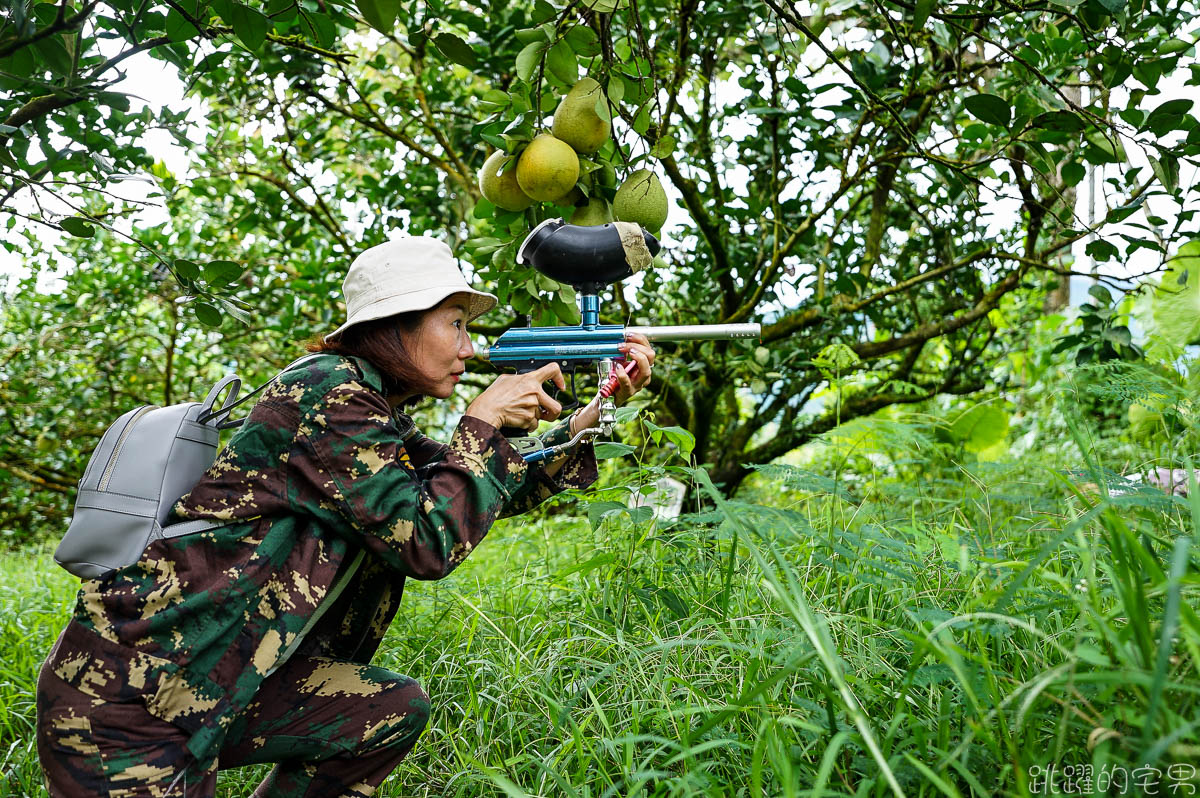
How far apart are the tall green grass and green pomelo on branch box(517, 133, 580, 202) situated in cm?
66

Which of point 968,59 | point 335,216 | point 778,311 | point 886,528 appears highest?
point 968,59

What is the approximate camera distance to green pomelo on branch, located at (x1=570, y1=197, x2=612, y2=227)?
6.33ft

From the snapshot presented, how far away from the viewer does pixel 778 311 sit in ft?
12.1

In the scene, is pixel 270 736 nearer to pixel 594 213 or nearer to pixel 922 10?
pixel 594 213

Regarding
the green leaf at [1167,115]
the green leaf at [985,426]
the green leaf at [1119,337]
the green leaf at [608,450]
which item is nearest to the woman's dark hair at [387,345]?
the green leaf at [608,450]

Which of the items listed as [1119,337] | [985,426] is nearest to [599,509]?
[1119,337]

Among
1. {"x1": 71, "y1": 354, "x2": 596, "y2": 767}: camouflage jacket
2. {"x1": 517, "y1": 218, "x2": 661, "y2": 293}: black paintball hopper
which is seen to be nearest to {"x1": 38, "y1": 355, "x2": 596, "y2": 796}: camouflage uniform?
{"x1": 71, "y1": 354, "x2": 596, "y2": 767}: camouflage jacket

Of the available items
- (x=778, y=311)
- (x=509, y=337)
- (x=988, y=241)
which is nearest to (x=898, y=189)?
(x=988, y=241)

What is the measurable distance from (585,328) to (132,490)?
90 centimetres

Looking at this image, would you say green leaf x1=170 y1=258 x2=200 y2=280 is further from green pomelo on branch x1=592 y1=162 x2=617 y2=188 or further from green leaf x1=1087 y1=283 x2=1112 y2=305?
green leaf x1=1087 y1=283 x2=1112 y2=305

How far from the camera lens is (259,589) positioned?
156 cm

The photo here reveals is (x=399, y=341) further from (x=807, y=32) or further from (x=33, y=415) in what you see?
(x=33, y=415)

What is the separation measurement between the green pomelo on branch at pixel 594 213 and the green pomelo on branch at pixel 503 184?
11 cm

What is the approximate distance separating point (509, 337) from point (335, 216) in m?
2.67
